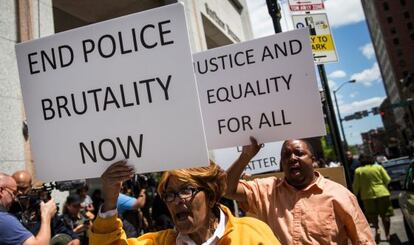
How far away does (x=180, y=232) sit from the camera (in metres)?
2.15

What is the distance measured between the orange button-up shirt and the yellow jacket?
0.82 metres

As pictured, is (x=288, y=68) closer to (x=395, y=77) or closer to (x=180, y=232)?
(x=180, y=232)

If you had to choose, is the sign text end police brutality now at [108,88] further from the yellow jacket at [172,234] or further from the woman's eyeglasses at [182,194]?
the yellow jacket at [172,234]

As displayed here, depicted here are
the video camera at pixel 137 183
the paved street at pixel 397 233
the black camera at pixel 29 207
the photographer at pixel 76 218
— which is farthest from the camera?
the paved street at pixel 397 233

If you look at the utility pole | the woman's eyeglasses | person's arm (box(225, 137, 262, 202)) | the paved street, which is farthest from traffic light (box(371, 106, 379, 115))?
the woman's eyeglasses

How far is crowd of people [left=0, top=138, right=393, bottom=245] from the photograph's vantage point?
2082 mm

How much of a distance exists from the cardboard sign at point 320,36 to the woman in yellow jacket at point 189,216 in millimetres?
4034

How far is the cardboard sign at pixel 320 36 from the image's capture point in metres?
5.89

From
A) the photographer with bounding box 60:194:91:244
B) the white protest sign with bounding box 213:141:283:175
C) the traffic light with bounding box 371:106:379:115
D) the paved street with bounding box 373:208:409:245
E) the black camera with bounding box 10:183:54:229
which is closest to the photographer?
the black camera with bounding box 10:183:54:229

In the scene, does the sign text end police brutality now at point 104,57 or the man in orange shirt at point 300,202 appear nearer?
the sign text end police brutality now at point 104,57

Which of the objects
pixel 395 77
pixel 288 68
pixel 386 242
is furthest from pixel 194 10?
pixel 395 77

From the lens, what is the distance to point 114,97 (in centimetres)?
222

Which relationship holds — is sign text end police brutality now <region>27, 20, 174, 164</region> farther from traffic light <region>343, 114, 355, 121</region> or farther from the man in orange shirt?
traffic light <region>343, 114, 355, 121</region>

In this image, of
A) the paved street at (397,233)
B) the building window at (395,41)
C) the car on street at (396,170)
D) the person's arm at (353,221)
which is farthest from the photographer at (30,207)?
the building window at (395,41)
